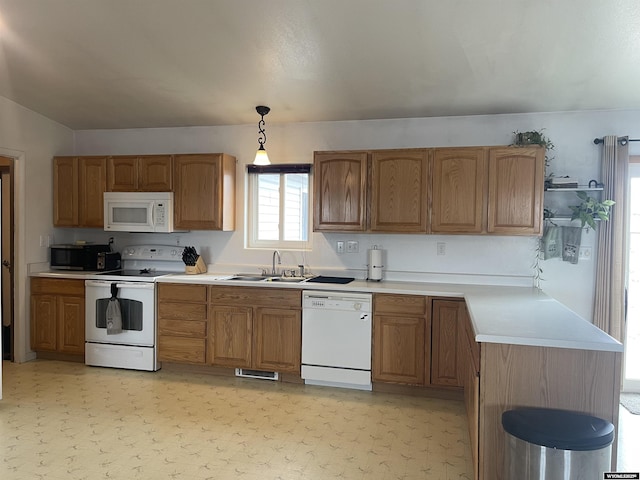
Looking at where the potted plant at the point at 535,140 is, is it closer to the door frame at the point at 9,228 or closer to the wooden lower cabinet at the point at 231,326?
the wooden lower cabinet at the point at 231,326

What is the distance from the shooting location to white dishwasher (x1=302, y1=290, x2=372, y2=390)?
3.81 metres

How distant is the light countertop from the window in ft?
1.99

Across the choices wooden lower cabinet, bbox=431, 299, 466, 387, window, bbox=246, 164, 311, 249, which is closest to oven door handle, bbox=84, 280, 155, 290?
window, bbox=246, 164, 311, 249

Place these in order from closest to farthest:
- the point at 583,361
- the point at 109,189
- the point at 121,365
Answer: the point at 583,361
the point at 121,365
the point at 109,189

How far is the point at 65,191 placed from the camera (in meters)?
4.80

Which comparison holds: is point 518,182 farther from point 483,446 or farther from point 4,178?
point 4,178

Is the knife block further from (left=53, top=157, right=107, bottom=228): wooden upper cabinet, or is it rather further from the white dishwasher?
the white dishwasher

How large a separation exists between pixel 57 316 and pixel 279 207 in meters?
2.42

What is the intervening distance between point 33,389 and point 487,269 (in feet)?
13.1

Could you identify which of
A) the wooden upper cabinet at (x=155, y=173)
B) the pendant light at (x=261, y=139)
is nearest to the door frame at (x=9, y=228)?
the wooden upper cabinet at (x=155, y=173)

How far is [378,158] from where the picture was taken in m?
4.00

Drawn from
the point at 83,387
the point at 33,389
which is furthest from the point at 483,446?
the point at 33,389

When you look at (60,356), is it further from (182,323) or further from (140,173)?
(140,173)

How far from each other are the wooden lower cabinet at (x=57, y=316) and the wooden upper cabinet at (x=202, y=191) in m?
1.21
